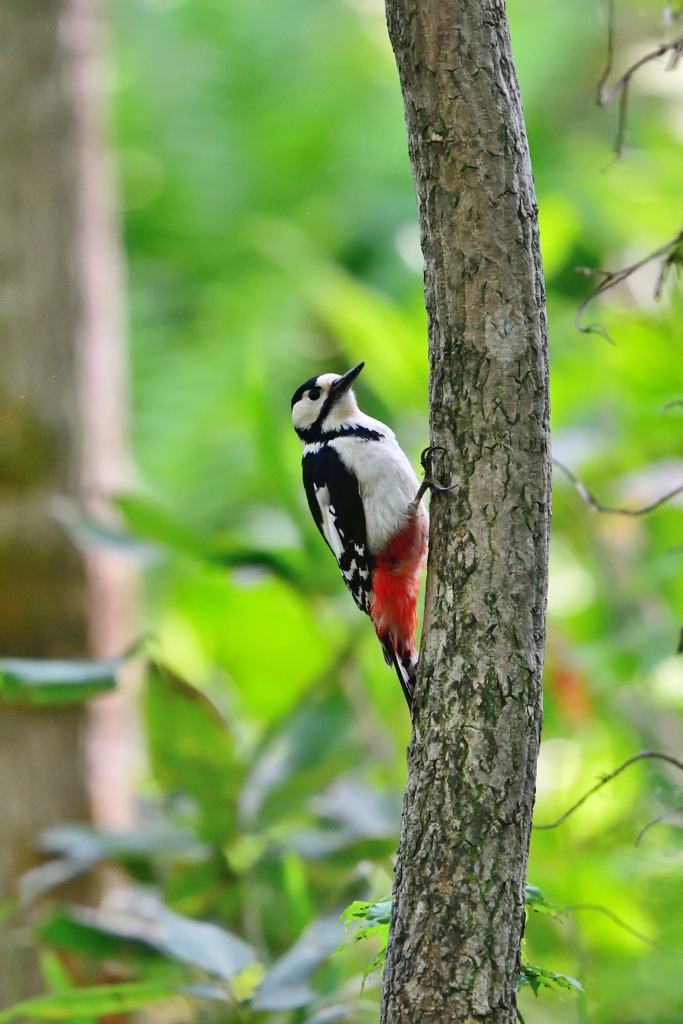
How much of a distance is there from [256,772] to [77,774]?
82 cm

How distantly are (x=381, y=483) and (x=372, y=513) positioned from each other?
3.4 inches

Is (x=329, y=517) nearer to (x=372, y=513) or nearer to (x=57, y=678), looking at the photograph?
(x=372, y=513)

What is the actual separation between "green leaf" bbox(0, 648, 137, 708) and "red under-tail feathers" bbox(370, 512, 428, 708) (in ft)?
2.60

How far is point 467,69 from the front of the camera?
5.11 ft

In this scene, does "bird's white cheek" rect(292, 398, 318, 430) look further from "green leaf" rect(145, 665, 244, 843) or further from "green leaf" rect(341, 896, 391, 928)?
"green leaf" rect(341, 896, 391, 928)

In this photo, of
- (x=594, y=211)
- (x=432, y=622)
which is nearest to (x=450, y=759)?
(x=432, y=622)

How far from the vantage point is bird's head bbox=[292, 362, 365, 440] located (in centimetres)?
294

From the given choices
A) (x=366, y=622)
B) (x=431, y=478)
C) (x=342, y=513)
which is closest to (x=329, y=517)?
(x=342, y=513)

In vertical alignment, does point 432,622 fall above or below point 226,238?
below

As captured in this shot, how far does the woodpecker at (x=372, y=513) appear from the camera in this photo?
267 centimetres

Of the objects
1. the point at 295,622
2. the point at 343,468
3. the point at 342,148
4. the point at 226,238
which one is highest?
the point at 342,148

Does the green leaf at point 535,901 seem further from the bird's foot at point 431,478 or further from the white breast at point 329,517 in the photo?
the white breast at point 329,517

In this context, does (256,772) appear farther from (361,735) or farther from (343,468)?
(343,468)

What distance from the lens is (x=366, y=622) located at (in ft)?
11.3
